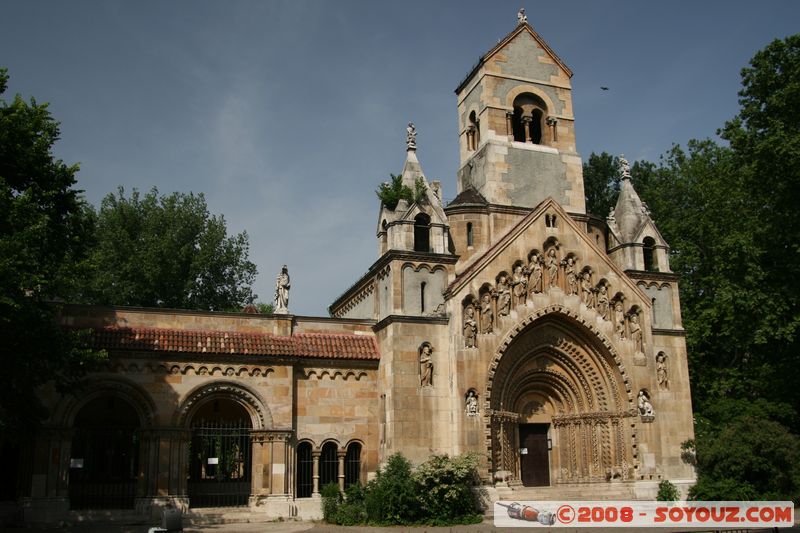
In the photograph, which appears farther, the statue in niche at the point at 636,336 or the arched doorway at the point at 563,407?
the statue in niche at the point at 636,336

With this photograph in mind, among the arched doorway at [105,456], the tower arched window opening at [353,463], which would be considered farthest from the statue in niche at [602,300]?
the arched doorway at [105,456]

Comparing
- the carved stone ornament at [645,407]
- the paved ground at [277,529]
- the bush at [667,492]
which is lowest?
the paved ground at [277,529]

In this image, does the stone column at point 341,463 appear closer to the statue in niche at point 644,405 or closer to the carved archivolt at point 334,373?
the carved archivolt at point 334,373

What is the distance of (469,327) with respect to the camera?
2666 centimetres

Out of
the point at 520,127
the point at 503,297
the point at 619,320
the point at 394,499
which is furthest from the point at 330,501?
the point at 520,127

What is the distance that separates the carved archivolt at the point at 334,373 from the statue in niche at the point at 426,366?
95.6 inches

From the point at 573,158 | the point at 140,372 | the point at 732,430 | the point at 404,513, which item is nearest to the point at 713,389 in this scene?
the point at 732,430

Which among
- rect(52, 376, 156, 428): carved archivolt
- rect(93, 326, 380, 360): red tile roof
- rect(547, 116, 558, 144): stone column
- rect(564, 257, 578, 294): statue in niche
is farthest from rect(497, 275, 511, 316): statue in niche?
rect(52, 376, 156, 428): carved archivolt

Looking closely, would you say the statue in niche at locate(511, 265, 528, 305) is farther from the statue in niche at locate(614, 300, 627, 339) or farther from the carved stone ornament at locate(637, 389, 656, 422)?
the carved stone ornament at locate(637, 389, 656, 422)

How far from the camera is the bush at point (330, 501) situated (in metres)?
24.8

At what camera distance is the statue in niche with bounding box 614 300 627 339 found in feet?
94.8

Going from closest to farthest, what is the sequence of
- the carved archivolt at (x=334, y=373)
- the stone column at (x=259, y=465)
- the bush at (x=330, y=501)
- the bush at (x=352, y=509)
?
the bush at (x=352, y=509) → the bush at (x=330, y=501) → the stone column at (x=259, y=465) → the carved archivolt at (x=334, y=373)

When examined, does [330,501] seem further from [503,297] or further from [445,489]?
[503,297]

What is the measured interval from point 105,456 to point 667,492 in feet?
69.1
